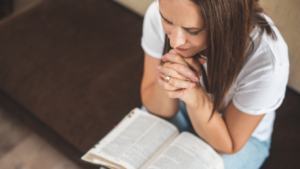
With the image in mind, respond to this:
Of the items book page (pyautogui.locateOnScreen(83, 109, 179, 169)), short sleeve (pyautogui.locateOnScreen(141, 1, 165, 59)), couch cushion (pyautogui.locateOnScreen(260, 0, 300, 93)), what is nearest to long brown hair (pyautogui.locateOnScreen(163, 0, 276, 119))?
short sleeve (pyautogui.locateOnScreen(141, 1, 165, 59))

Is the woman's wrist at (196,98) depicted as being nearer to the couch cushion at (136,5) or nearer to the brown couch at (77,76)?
the brown couch at (77,76)

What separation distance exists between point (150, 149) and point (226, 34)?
466 millimetres

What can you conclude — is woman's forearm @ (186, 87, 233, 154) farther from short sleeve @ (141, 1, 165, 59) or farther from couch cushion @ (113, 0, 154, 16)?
couch cushion @ (113, 0, 154, 16)

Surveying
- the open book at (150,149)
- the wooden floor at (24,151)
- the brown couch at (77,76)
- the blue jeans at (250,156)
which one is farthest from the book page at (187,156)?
the wooden floor at (24,151)

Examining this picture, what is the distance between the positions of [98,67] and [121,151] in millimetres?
574

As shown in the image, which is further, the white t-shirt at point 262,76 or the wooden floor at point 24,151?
the wooden floor at point 24,151

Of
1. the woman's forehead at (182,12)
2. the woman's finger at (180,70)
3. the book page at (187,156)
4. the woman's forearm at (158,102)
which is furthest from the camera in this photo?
the woman's forearm at (158,102)

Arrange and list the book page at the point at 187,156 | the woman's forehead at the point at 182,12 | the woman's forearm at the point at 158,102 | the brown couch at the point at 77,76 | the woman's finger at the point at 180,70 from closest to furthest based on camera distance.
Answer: the woman's forehead at the point at 182,12
the woman's finger at the point at 180,70
the book page at the point at 187,156
the woman's forearm at the point at 158,102
the brown couch at the point at 77,76

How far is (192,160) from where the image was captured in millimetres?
842

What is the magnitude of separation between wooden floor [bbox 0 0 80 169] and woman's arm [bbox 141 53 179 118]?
686 millimetres

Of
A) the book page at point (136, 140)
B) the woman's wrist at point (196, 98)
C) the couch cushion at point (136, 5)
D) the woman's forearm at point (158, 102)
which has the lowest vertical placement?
the book page at point (136, 140)

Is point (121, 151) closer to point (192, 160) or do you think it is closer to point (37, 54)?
point (192, 160)

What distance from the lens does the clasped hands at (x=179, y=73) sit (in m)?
0.73

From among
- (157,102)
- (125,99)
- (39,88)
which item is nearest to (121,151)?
(157,102)
